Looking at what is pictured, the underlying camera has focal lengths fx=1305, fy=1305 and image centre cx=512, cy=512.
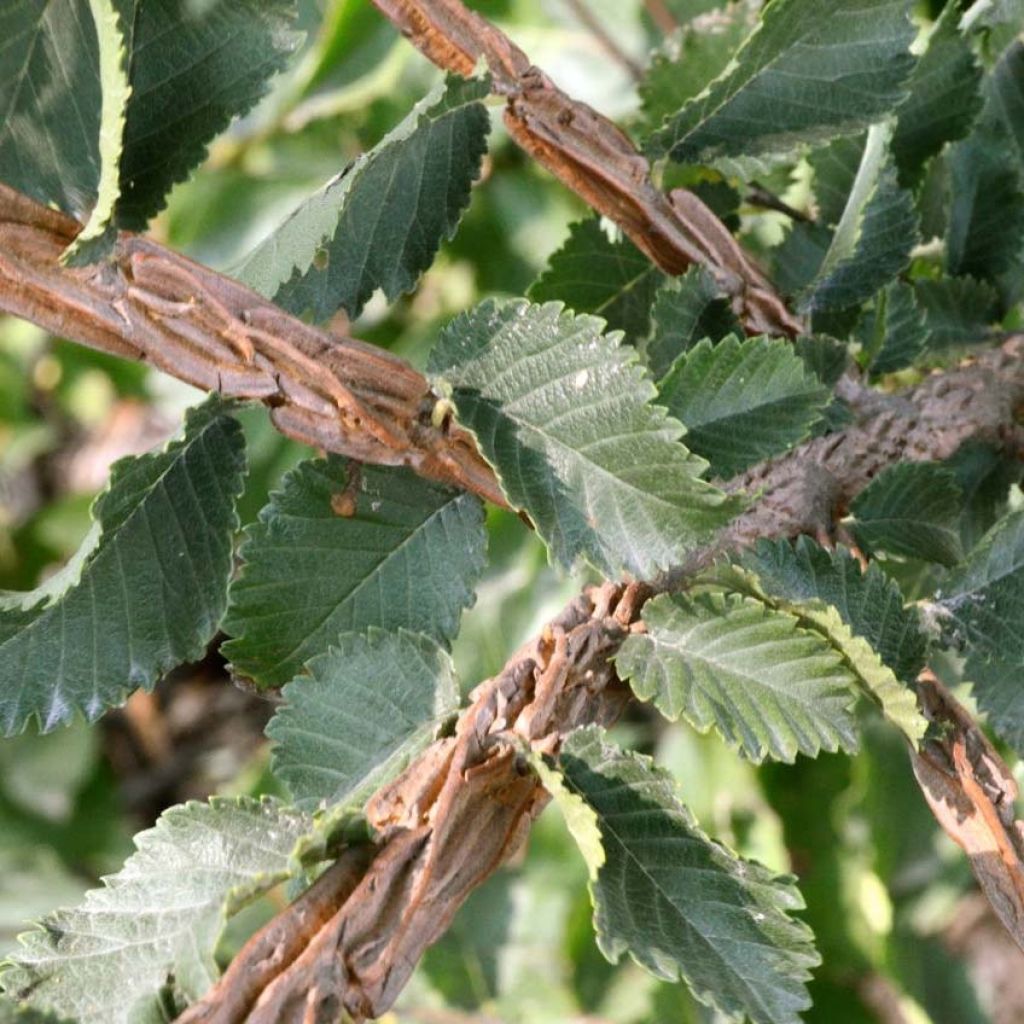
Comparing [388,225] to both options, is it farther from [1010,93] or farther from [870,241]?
[1010,93]

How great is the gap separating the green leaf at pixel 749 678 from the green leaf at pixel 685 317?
0.13m

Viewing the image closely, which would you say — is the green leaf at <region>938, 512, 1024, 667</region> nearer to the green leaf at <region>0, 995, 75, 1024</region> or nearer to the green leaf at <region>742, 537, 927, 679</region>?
the green leaf at <region>742, 537, 927, 679</region>

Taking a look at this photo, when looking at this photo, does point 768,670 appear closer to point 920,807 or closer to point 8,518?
point 920,807

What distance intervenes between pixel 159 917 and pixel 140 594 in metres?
0.13

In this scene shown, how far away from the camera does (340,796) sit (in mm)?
463

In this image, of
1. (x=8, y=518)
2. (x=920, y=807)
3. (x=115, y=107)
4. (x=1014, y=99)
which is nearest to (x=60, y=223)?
(x=115, y=107)

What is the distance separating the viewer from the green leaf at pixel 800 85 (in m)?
0.53

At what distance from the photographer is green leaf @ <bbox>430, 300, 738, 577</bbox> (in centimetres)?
44

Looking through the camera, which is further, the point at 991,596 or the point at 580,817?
the point at 991,596

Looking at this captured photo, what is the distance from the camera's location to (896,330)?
1.94 feet

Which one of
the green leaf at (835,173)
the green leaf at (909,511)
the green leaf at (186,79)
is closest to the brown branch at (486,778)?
the green leaf at (909,511)

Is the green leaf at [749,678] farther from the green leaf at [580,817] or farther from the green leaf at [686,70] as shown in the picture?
the green leaf at [686,70]

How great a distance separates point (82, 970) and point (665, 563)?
228 millimetres

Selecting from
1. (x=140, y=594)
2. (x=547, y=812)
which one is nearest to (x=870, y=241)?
(x=140, y=594)
